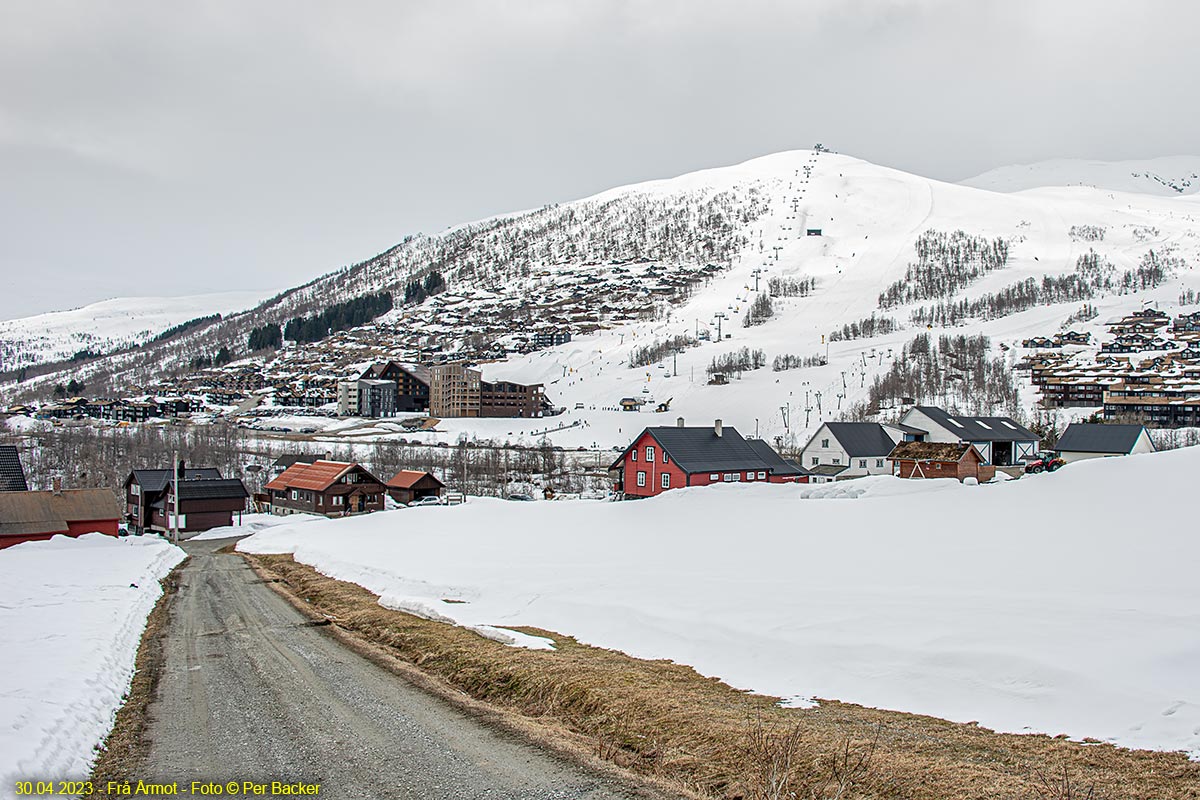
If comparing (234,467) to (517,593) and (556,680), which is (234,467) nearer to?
(517,593)

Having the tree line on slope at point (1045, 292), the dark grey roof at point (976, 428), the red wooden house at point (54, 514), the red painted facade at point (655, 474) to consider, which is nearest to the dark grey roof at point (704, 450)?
the red painted facade at point (655, 474)

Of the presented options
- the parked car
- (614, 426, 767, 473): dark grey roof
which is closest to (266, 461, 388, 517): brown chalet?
(614, 426, 767, 473): dark grey roof

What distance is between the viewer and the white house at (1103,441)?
55188mm

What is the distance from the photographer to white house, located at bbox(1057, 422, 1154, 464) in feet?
181

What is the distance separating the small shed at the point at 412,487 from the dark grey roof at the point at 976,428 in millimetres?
42808

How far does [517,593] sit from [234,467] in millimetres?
83131

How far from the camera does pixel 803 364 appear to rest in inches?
5768

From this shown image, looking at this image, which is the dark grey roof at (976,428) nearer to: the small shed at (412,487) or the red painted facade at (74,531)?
the small shed at (412,487)

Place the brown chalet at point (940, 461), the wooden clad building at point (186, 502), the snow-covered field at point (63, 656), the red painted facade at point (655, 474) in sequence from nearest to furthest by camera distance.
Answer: the snow-covered field at point (63, 656) → the red painted facade at point (655, 474) → the brown chalet at point (940, 461) → the wooden clad building at point (186, 502)

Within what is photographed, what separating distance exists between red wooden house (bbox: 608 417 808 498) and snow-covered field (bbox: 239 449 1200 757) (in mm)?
14798

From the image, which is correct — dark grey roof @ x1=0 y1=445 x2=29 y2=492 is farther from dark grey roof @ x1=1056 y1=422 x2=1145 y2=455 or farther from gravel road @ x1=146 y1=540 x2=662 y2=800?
dark grey roof @ x1=1056 y1=422 x2=1145 y2=455

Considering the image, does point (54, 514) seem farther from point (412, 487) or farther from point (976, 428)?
point (976, 428)

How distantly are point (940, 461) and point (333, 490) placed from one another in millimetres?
46318

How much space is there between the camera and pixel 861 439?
61.9 meters
